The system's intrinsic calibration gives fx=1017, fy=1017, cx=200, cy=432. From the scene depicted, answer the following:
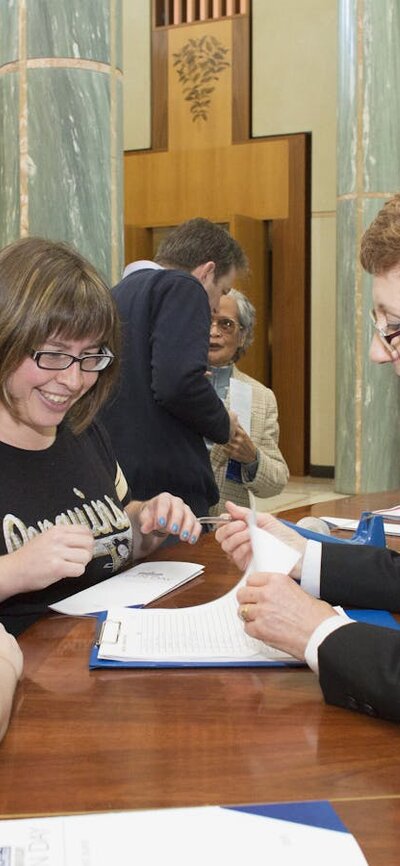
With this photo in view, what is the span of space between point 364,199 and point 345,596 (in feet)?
22.2

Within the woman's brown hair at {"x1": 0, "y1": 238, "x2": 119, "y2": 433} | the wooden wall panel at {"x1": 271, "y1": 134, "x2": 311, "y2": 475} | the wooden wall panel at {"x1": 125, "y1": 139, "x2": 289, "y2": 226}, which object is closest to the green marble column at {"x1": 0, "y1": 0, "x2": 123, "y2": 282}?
the woman's brown hair at {"x1": 0, "y1": 238, "x2": 119, "y2": 433}

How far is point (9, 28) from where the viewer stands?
15.3ft

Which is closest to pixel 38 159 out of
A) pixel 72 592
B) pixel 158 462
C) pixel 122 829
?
pixel 158 462

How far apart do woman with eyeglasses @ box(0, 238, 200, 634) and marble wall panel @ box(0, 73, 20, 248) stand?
2.31 m

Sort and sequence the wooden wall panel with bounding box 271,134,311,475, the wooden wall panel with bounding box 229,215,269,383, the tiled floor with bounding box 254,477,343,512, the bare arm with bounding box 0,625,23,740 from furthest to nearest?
the wooden wall panel with bounding box 271,134,311,475, the wooden wall panel with bounding box 229,215,269,383, the tiled floor with bounding box 254,477,343,512, the bare arm with bounding box 0,625,23,740

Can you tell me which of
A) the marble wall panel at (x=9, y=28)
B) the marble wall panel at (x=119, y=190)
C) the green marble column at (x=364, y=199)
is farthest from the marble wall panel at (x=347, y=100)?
the marble wall panel at (x=9, y=28)

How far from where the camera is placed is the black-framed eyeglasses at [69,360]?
2279mm

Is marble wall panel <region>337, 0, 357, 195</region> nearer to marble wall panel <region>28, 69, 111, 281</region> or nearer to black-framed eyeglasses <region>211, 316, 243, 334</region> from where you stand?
marble wall panel <region>28, 69, 111, 281</region>

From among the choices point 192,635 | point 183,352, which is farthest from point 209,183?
point 192,635

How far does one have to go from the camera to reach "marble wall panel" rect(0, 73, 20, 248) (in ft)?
15.0

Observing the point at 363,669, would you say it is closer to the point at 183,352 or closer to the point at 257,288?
the point at 183,352

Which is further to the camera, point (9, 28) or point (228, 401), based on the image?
point (9, 28)

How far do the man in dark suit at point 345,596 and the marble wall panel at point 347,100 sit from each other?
6461mm

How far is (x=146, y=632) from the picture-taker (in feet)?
6.09
